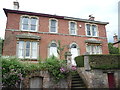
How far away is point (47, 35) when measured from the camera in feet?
49.2

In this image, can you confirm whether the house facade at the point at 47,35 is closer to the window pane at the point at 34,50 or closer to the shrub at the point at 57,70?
the window pane at the point at 34,50

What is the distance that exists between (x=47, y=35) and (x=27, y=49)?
3172 mm

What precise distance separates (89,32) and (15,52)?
10780 mm

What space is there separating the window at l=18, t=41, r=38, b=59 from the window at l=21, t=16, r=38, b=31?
193cm

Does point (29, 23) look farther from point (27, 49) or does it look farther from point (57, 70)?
point (57, 70)

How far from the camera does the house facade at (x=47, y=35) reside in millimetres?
13734

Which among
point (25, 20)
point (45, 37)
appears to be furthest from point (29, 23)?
point (45, 37)

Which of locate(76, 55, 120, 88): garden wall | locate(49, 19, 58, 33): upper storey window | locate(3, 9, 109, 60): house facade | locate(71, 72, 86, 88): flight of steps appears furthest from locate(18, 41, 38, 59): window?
locate(76, 55, 120, 88): garden wall

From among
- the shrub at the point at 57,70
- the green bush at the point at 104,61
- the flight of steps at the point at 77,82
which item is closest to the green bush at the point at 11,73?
the shrub at the point at 57,70

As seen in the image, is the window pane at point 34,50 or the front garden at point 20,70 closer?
the front garden at point 20,70

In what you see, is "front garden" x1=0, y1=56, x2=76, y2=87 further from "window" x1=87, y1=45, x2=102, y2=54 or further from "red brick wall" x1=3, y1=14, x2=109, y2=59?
"window" x1=87, y1=45, x2=102, y2=54

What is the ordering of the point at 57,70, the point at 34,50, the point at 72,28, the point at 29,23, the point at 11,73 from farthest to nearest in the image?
1. the point at 72,28
2. the point at 29,23
3. the point at 34,50
4. the point at 57,70
5. the point at 11,73

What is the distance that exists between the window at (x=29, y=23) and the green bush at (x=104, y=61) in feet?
28.4

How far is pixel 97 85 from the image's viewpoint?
9281mm
